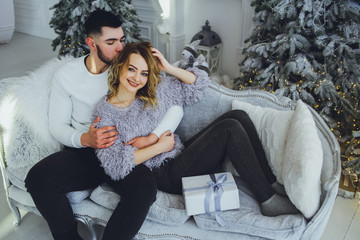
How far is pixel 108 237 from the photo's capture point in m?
1.39

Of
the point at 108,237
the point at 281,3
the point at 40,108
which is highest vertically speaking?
the point at 281,3

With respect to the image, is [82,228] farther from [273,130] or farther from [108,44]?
[273,130]

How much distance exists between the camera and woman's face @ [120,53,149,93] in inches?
61.0

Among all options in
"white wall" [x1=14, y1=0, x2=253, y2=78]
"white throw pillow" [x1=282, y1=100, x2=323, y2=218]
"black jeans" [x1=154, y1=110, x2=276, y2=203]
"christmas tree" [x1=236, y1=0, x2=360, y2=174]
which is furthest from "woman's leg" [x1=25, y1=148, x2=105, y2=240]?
"white wall" [x1=14, y1=0, x2=253, y2=78]

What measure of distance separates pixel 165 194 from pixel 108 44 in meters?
0.74

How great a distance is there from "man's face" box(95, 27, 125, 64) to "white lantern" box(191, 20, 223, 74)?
1.57 m

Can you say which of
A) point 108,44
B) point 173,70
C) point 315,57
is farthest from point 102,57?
point 315,57

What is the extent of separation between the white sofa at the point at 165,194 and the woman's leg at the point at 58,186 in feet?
0.27

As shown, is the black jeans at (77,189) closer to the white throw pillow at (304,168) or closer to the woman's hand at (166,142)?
the woman's hand at (166,142)

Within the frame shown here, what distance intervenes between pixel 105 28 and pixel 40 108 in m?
0.51

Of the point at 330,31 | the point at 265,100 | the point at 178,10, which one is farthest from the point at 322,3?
the point at 178,10

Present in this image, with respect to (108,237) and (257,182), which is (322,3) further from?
(108,237)

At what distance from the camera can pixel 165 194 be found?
158 cm

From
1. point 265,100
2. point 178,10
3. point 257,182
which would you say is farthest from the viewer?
point 178,10
